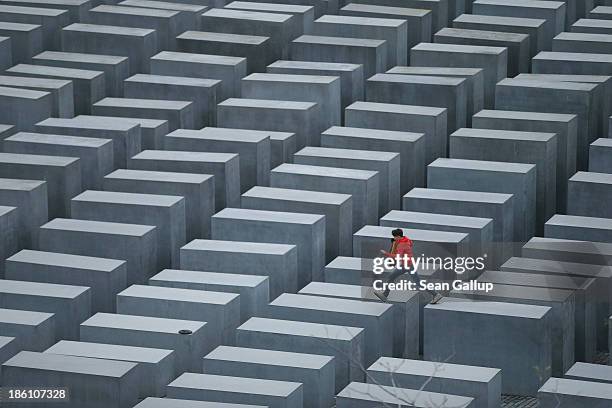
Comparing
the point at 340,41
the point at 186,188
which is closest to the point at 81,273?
the point at 186,188

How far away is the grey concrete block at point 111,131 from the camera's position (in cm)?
3762

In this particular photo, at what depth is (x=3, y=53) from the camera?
4272 cm

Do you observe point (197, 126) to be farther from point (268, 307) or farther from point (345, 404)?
point (345, 404)

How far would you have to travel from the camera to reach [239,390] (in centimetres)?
2662

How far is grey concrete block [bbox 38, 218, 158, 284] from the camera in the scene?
32.8 meters

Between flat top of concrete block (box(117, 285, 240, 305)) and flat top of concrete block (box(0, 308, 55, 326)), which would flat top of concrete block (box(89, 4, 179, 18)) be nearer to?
flat top of concrete block (box(117, 285, 240, 305))

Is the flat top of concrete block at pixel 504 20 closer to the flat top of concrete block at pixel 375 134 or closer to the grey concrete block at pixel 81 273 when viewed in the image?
the flat top of concrete block at pixel 375 134

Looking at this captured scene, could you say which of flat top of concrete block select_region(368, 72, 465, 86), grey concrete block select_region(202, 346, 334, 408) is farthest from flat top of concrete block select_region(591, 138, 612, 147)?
grey concrete block select_region(202, 346, 334, 408)

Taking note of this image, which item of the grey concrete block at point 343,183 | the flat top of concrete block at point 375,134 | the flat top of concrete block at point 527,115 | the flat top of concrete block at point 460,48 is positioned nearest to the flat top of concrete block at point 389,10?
the flat top of concrete block at point 460,48

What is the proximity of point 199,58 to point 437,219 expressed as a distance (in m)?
11.2

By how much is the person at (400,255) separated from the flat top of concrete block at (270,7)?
628 inches

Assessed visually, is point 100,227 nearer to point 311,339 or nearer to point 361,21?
point 311,339

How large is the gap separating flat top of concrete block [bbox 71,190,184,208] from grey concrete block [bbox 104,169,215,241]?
36 cm

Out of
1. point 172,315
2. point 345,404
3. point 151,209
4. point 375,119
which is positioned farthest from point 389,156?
point 345,404
